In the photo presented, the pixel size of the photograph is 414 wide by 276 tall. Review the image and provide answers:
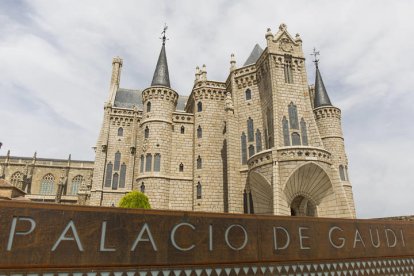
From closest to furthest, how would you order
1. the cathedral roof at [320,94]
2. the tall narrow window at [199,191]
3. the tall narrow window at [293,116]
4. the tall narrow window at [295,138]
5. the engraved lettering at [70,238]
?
the engraved lettering at [70,238], the tall narrow window at [295,138], the tall narrow window at [293,116], the tall narrow window at [199,191], the cathedral roof at [320,94]

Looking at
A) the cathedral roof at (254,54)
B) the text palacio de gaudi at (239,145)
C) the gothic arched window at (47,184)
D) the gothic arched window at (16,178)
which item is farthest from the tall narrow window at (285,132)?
the gothic arched window at (16,178)

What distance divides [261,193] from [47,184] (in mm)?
41385

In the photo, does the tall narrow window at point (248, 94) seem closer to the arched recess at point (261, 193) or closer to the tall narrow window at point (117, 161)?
the arched recess at point (261, 193)

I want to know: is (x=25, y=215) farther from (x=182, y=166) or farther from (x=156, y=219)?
(x=182, y=166)

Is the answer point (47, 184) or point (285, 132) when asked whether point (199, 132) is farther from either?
point (47, 184)

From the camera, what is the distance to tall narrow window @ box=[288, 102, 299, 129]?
23.3 meters

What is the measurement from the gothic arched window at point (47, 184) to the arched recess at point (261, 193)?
39.2 meters

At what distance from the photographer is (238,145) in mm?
26156

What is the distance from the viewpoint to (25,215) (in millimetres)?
5215

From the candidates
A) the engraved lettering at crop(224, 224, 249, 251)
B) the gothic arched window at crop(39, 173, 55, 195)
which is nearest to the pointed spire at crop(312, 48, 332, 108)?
the engraved lettering at crop(224, 224, 249, 251)

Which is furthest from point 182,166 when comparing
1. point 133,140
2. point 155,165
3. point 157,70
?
point 157,70

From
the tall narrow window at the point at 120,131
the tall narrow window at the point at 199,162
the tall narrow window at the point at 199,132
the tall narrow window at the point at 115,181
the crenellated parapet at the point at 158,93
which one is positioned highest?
the crenellated parapet at the point at 158,93

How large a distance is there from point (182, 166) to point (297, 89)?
13284mm

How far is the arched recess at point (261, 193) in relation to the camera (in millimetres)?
19828
